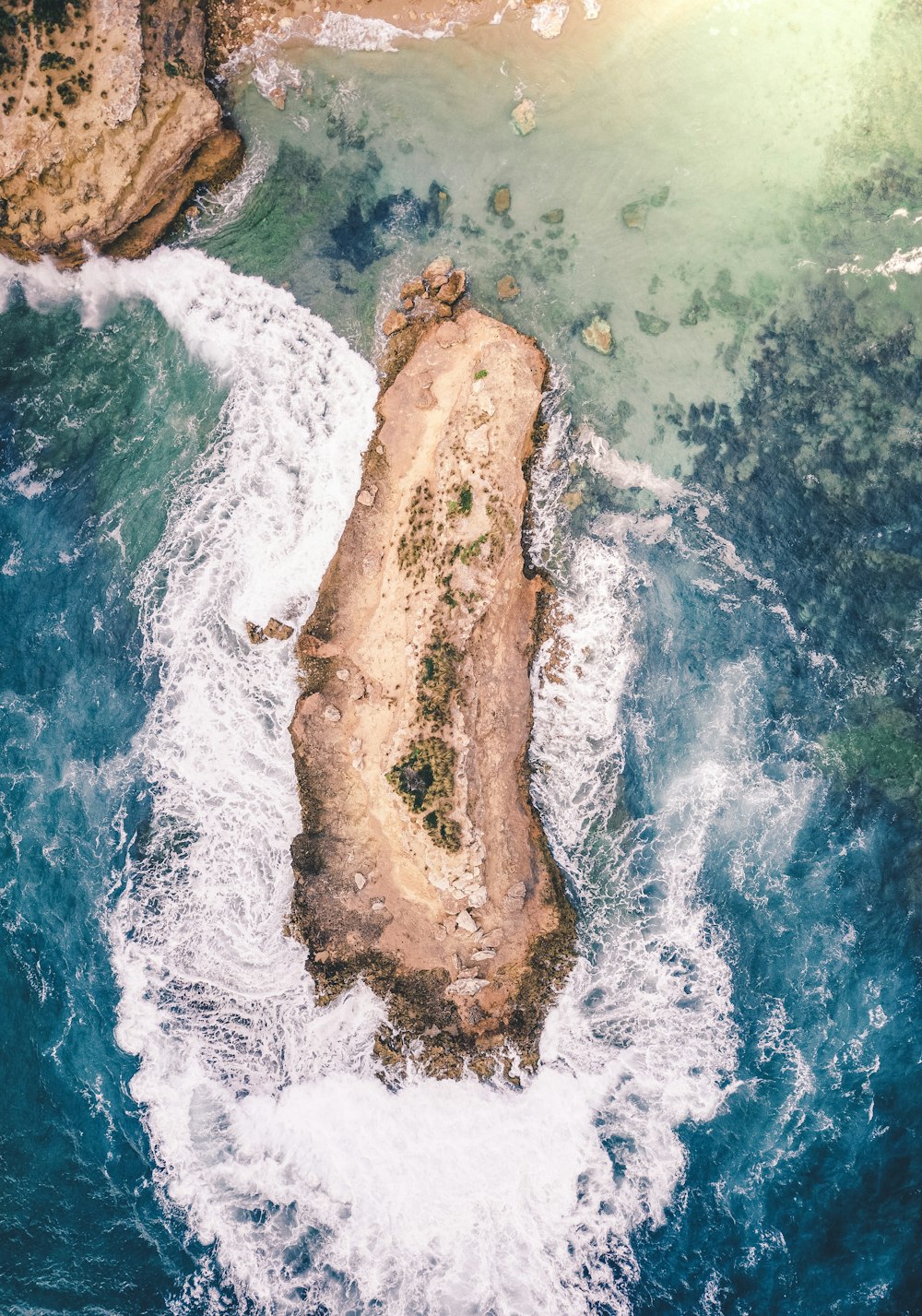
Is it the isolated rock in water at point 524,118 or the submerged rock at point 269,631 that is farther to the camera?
the submerged rock at point 269,631

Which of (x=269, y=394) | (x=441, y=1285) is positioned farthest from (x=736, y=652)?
(x=441, y=1285)

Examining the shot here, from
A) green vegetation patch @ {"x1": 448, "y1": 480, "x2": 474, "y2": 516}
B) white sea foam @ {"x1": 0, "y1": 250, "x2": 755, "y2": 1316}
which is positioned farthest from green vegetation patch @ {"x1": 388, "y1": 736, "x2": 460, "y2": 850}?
green vegetation patch @ {"x1": 448, "y1": 480, "x2": 474, "y2": 516}

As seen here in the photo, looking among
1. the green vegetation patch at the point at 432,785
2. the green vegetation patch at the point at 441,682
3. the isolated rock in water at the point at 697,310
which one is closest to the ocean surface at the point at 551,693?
the isolated rock in water at the point at 697,310

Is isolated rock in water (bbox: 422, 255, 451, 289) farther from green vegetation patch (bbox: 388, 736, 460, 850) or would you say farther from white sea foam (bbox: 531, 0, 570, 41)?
green vegetation patch (bbox: 388, 736, 460, 850)

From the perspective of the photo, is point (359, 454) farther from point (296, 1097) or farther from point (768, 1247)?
point (768, 1247)

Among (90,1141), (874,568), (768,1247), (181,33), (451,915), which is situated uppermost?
(181,33)

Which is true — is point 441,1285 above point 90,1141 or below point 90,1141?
below

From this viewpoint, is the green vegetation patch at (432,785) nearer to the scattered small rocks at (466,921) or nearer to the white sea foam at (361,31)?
Result: the scattered small rocks at (466,921)
